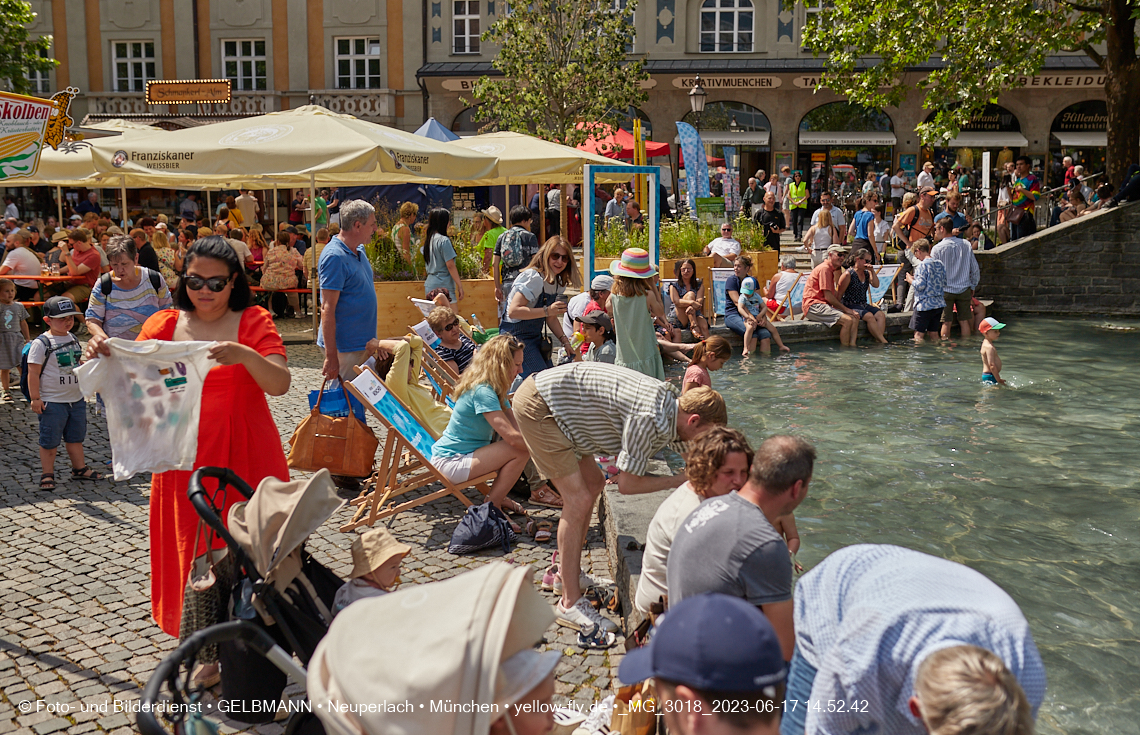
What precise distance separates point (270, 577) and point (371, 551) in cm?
58

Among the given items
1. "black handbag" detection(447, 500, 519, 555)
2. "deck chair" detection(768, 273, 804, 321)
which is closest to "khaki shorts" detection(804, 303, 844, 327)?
"deck chair" detection(768, 273, 804, 321)

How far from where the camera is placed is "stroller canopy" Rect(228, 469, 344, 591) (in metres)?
3.39

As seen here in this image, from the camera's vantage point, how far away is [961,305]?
1583 centimetres

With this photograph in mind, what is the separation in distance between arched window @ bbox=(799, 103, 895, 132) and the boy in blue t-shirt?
3076cm

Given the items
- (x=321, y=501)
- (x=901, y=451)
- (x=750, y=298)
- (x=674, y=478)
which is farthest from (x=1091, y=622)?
(x=750, y=298)

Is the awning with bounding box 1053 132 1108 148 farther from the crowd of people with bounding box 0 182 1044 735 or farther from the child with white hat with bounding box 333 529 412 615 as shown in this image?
the child with white hat with bounding box 333 529 412 615

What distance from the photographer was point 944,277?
49.1ft

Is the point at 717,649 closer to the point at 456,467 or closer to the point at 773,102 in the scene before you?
the point at 456,467

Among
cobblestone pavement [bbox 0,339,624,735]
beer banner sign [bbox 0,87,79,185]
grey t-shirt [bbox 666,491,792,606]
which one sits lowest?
cobblestone pavement [bbox 0,339,624,735]

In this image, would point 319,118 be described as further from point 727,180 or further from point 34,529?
point 727,180

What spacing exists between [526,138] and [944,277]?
22.0 ft

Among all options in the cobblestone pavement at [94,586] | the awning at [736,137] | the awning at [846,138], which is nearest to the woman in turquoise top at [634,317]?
the cobblestone pavement at [94,586]

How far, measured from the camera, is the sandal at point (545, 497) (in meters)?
6.82

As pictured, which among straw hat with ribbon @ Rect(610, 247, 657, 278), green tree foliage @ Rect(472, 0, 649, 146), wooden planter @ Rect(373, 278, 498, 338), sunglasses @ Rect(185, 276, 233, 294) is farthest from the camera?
green tree foliage @ Rect(472, 0, 649, 146)
